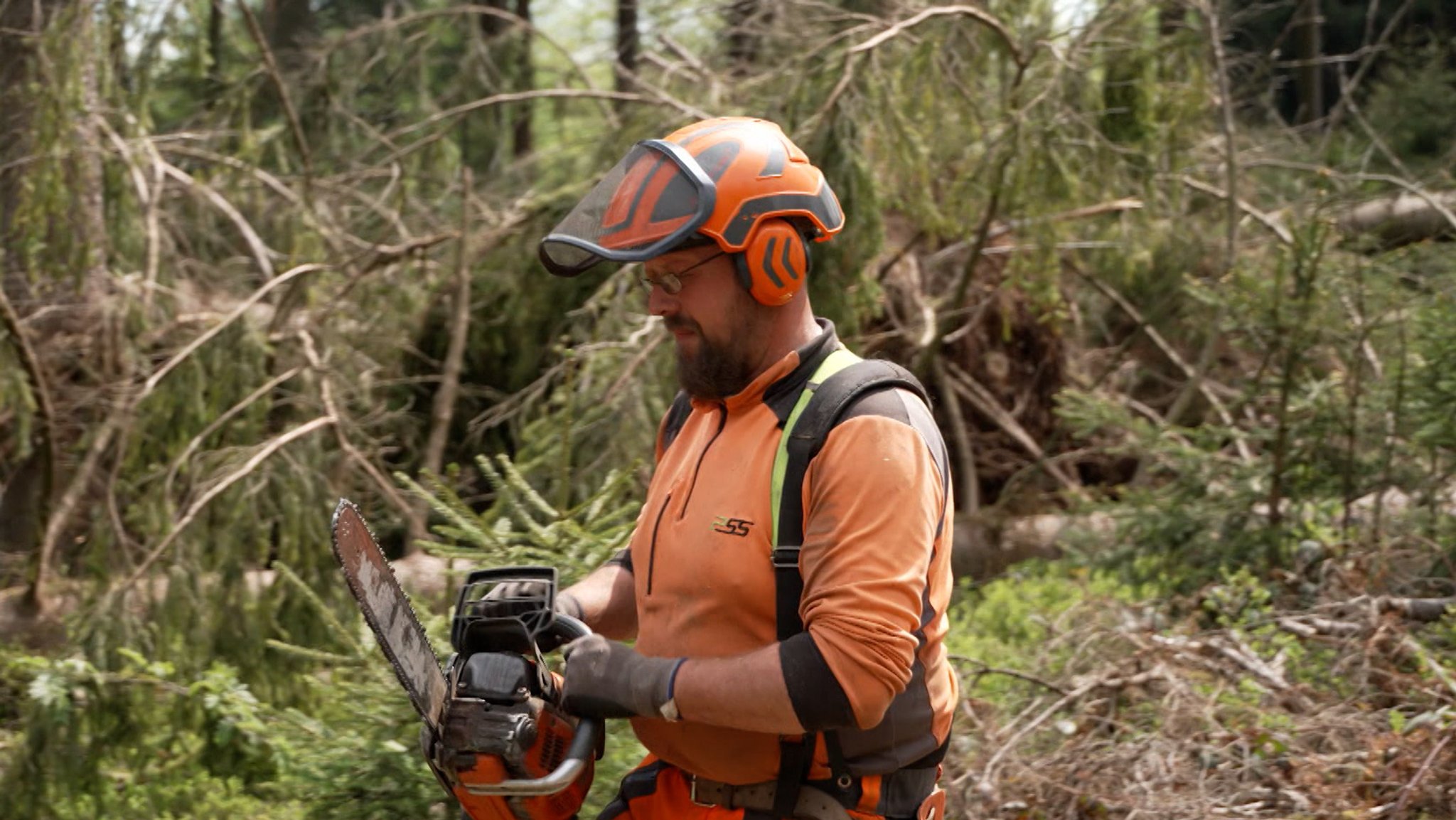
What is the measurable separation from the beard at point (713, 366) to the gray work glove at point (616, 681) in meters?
0.46

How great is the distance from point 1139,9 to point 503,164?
385 cm

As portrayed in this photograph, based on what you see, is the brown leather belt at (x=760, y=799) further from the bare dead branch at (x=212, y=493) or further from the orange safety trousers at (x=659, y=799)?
the bare dead branch at (x=212, y=493)

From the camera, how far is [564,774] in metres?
2.13

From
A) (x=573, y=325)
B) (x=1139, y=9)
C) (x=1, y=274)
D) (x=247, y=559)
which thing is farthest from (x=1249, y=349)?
(x=1, y=274)

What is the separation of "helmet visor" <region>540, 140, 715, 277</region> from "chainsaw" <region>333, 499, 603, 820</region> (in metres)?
0.59

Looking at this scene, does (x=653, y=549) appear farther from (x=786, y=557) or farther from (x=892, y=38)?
(x=892, y=38)

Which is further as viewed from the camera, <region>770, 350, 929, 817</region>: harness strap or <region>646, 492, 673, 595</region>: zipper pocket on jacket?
<region>646, 492, 673, 595</region>: zipper pocket on jacket

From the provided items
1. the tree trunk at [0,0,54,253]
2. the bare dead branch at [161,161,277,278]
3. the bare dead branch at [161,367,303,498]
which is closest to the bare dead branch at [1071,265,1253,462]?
the bare dead branch at [161,161,277,278]

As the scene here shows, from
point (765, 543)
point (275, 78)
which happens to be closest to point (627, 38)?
point (275, 78)

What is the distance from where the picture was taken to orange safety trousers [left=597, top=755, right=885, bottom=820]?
2414 millimetres

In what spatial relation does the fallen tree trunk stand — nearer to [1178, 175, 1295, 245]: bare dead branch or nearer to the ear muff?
[1178, 175, 1295, 245]: bare dead branch

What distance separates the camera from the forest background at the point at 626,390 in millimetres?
4461

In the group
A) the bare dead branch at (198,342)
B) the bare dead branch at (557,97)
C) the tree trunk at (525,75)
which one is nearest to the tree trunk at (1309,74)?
the tree trunk at (525,75)

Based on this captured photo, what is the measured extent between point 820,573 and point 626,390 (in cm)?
369
